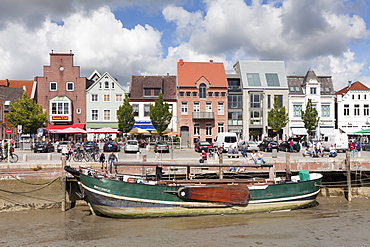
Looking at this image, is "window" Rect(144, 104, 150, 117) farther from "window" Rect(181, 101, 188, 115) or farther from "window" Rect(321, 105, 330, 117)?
"window" Rect(321, 105, 330, 117)

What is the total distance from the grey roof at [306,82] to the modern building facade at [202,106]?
12.4 metres

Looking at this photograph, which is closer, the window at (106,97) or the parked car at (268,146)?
the parked car at (268,146)

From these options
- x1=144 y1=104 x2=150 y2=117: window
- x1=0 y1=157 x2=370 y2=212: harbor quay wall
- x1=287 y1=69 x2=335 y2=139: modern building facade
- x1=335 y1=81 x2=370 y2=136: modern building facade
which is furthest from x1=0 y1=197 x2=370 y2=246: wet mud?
x1=335 y1=81 x2=370 y2=136: modern building facade

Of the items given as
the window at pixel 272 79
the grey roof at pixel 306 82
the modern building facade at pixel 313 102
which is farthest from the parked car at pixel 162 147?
the grey roof at pixel 306 82

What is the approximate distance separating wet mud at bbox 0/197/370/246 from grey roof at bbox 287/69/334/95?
45.9m

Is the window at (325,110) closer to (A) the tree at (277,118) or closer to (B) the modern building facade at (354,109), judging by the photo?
(B) the modern building facade at (354,109)

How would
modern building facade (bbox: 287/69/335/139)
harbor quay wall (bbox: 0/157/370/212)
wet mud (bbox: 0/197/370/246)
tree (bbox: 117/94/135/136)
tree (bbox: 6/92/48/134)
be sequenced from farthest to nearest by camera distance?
modern building facade (bbox: 287/69/335/139) → tree (bbox: 117/94/135/136) → tree (bbox: 6/92/48/134) → harbor quay wall (bbox: 0/157/370/212) → wet mud (bbox: 0/197/370/246)

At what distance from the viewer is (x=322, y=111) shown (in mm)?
64688

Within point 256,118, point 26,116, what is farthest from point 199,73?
point 26,116

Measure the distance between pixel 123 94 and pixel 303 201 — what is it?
44.9 m

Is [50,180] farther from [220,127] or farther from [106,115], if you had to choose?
[220,127]

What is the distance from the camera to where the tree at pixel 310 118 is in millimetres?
58656

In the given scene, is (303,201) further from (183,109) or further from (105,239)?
(183,109)

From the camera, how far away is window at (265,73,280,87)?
209 ft
